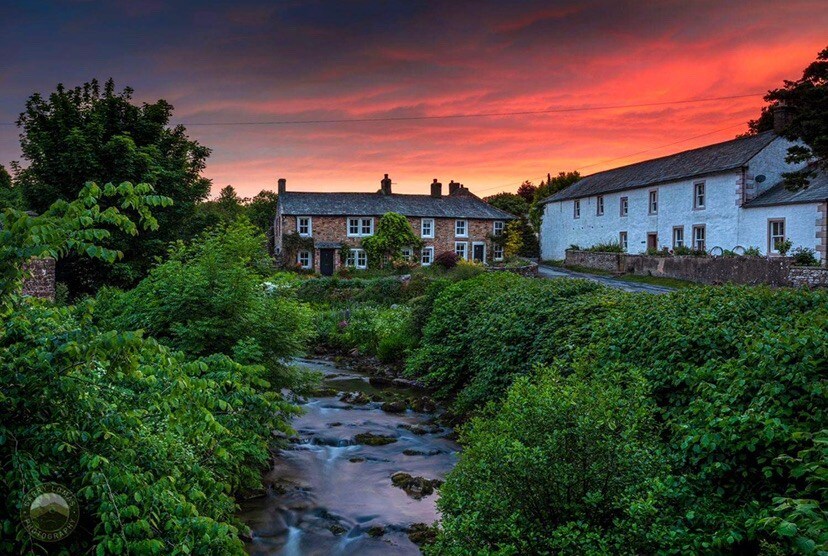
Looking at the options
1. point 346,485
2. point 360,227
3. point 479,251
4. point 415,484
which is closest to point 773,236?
point 479,251

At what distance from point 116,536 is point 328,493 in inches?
288

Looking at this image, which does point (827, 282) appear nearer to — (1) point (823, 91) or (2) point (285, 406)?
(1) point (823, 91)

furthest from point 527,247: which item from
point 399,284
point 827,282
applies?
point 827,282

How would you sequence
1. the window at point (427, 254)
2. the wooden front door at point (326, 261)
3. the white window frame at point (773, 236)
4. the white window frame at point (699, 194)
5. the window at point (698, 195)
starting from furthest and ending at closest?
the window at point (427, 254)
the wooden front door at point (326, 261)
the window at point (698, 195)
the white window frame at point (699, 194)
the white window frame at point (773, 236)

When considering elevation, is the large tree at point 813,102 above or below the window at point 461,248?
above

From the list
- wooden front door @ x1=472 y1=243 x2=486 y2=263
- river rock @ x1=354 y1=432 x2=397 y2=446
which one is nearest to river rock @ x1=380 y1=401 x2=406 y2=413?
river rock @ x1=354 y1=432 x2=397 y2=446

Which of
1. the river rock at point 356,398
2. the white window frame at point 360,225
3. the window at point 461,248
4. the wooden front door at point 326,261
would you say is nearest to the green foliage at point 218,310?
the river rock at point 356,398

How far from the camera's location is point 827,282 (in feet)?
74.6

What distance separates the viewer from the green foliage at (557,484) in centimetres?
558

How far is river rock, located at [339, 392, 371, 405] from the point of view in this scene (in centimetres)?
1666

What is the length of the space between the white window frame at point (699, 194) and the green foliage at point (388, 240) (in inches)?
910

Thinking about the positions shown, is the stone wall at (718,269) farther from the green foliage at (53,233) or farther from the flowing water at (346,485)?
the green foliage at (53,233)

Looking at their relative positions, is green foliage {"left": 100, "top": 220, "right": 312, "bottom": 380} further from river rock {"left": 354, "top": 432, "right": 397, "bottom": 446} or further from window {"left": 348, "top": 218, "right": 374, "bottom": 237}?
window {"left": 348, "top": 218, "right": 374, "bottom": 237}

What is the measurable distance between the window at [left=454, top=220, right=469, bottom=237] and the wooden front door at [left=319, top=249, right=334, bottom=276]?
12128 millimetres
